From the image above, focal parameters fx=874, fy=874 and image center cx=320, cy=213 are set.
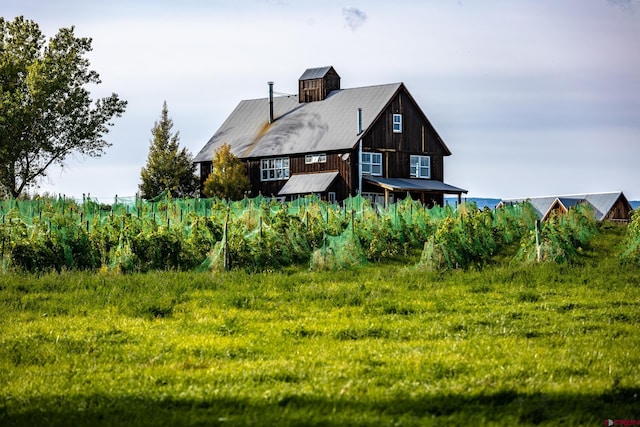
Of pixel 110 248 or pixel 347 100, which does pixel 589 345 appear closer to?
pixel 110 248

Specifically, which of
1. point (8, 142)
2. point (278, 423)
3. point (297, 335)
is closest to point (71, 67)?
point (8, 142)

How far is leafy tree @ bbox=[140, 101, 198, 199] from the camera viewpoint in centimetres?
6400

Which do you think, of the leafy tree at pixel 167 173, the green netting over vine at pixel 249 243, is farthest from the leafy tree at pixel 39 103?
the green netting over vine at pixel 249 243

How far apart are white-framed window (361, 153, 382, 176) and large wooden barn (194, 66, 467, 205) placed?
0.20 ft

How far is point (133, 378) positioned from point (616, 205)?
72.8 meters

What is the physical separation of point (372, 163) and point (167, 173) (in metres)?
17.3

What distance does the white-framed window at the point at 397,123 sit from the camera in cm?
5640

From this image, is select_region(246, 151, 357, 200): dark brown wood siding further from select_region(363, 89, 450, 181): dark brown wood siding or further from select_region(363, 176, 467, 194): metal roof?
select_region(363, 89, 450, 181): dark brown wood siding

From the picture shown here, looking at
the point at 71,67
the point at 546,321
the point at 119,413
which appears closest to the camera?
the point at 119,413

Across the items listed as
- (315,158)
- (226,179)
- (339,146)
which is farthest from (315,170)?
(226,179)

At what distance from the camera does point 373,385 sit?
32.5 feet

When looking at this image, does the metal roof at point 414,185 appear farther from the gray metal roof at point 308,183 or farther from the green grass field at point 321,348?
the green grass field at point 321,348

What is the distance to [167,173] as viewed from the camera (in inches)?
2532

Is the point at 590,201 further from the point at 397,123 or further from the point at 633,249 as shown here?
the point at 633,249
